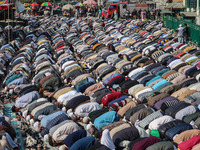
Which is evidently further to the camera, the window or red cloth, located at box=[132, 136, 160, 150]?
the window

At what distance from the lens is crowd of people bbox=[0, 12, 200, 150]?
30.7ft

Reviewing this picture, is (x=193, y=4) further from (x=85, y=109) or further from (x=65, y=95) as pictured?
(x=85, y=109)

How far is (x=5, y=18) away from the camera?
111 ft

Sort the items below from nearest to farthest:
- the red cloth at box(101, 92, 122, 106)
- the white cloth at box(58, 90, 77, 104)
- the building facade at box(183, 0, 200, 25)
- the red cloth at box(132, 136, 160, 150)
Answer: the red cloth at box(132, 136, 160, 150) → the red cloth at box(101, 92, 122, 106) → the white cloth at box(58, 90, 77, 104) → the building facade at box(183, 0, 200, 25)

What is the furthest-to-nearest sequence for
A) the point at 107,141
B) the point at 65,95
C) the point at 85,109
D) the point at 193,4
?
the point at 193,4 < the point at 65,95 < the point at 85,109 < the point at 107,141

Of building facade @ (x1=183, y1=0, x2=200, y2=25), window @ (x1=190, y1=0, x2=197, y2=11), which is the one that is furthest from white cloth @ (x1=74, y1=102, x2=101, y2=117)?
window @ (x1=190, y1=0, x2=197, y2=11)

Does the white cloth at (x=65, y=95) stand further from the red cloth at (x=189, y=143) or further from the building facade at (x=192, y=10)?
the building facade at (x=192, y=10)

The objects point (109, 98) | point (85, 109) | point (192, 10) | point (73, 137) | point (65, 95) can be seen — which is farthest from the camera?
point (192, 10)

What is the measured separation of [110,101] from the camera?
1262 cm

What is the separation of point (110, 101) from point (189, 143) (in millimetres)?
4520

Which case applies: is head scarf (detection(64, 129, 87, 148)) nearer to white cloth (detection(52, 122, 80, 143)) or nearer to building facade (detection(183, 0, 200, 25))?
white cloth (detection(52, 122, 80, 143))

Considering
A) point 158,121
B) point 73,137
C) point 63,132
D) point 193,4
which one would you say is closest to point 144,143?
point 158,121

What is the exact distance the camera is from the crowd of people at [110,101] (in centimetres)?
937

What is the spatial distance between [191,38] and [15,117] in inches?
596
